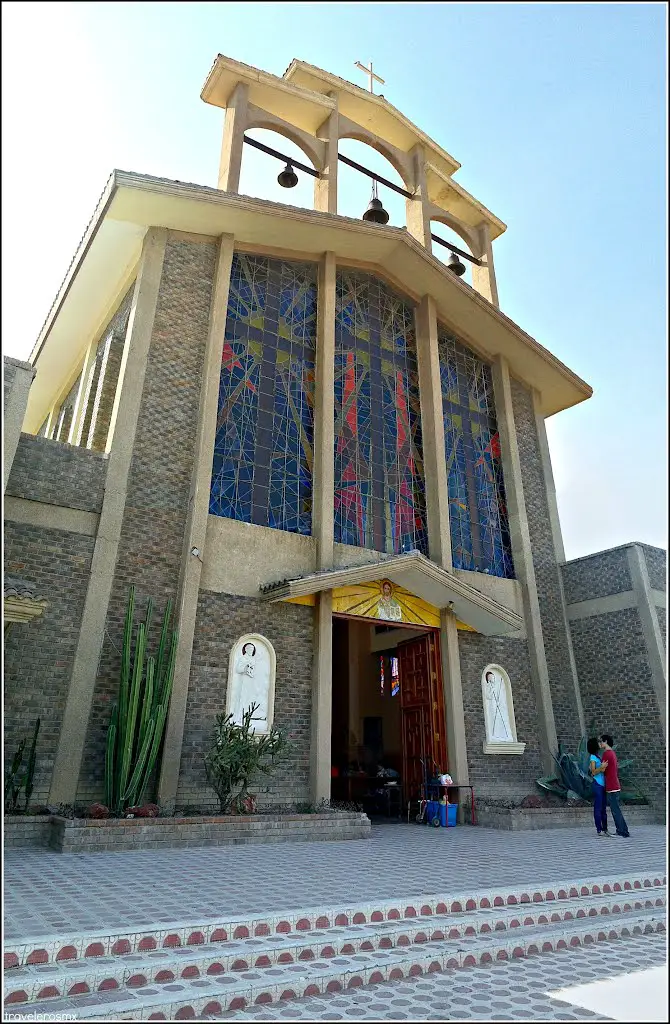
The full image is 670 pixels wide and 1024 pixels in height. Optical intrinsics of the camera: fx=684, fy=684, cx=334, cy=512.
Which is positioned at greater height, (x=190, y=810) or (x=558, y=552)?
(x=558, y=552)

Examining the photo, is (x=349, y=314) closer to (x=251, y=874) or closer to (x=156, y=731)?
(x=156, y=731)

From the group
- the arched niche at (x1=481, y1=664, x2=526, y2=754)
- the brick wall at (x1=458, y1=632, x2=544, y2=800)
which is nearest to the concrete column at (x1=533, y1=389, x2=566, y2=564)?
the brick wall at (x1=458, y1=632, x2=544, y2=800)

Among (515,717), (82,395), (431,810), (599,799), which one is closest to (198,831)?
(431,810)

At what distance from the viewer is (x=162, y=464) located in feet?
33.8

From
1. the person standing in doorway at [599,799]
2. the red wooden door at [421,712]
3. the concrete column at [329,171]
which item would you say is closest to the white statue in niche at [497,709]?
the red wooden door at [421,712]

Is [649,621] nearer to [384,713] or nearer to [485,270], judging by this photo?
[384,713]

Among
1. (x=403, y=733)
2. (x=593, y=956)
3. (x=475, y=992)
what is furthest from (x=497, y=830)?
(x=475, y=992)

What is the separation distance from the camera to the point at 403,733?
13.0m

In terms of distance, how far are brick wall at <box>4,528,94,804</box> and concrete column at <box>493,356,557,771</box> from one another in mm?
8801

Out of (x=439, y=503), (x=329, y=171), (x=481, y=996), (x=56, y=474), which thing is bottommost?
(x=481, y=996)

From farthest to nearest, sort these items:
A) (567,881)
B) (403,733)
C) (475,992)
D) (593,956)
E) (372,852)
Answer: (403,733) < (372,852) < (567,881) < (593,956) < (475,992)

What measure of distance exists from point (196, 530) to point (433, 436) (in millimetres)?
5627

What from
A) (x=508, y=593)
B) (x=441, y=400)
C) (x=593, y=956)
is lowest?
(x=593, y=956)

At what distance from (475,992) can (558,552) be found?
12.4 meters
